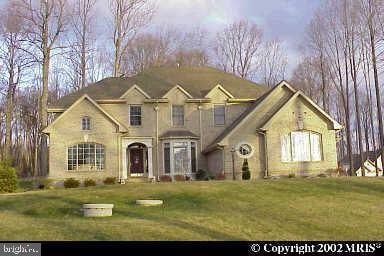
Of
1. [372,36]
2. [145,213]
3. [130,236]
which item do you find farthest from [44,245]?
[372,36]

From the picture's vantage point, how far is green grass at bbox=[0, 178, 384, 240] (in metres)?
13.7

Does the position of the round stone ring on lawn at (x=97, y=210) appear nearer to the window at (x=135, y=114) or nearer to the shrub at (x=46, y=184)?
→ the shrub at (x=46, y=184)

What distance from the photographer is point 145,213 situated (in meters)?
17.0

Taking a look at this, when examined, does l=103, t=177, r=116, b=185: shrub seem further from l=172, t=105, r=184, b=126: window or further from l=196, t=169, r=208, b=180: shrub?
l=172, t=105, r=184, b=126: window

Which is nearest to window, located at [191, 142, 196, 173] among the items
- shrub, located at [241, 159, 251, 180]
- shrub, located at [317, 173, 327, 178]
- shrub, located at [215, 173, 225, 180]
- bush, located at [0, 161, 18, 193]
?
shrub, located at [215, 173, 225, 180]

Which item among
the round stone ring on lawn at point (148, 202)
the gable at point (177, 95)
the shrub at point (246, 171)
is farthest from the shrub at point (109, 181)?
the round stone ring on lawn at point (148, 202)

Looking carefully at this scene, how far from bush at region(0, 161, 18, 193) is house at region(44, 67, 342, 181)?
173 inches

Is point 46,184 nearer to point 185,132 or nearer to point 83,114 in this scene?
point 83,114

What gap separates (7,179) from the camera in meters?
26.0

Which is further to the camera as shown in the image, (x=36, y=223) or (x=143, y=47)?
(x=143, y=47)

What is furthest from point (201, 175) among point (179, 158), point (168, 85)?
point (168, 85)

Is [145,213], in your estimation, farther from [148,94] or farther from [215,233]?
[148,94]

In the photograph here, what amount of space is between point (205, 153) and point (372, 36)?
740 inches

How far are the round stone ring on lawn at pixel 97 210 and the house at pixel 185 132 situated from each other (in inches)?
555
